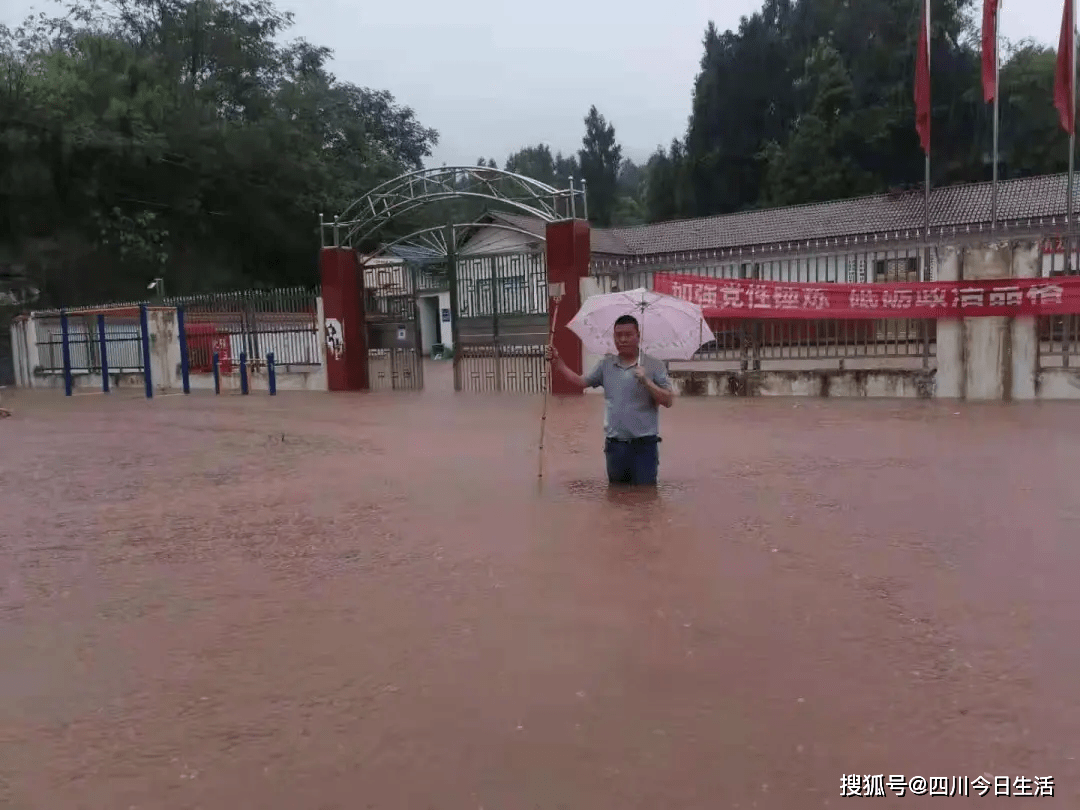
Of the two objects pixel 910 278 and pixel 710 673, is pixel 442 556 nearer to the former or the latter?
pixel 710 673

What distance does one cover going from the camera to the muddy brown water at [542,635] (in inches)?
119

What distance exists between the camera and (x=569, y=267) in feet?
52.4

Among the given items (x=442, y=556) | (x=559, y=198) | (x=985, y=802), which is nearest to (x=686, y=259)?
(x=559, y=198)

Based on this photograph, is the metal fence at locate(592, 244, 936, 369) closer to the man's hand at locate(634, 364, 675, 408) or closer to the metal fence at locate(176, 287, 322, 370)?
the man's hand at locate(634, 364, 675, 408)

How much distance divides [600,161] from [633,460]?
245ft

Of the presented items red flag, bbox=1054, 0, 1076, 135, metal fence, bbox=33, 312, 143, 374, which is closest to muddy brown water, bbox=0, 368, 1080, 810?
red flag, bbox=1054, 0, 1076, 135

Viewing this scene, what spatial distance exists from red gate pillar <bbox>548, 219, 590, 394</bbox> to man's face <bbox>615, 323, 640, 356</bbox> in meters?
8.72

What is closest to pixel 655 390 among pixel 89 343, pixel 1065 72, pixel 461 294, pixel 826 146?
pixel 461 294

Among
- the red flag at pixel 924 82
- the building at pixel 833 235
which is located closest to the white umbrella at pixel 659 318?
the building at pixel 833 235

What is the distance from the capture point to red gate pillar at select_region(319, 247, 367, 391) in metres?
19.2

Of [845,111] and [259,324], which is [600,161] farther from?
[259,324]

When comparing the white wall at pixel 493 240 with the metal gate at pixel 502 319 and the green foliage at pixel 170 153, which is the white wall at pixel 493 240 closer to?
the green foliage at pixel 170 153

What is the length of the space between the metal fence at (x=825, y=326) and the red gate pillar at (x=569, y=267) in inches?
48.0

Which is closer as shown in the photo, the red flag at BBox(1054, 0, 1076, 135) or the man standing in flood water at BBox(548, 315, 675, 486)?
the man standing in flood water at BBox(548, 315, 675, 486)
